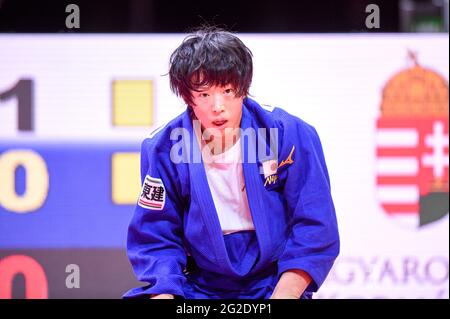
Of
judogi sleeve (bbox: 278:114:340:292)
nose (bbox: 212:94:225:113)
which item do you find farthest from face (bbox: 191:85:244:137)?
judogi sleeve (bbox: 278:114:340:292)

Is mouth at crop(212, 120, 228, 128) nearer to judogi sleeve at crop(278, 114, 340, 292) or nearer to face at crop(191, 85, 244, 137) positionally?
face at crop(191, 85, 244, 137)

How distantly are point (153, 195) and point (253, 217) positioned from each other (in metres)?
0.27

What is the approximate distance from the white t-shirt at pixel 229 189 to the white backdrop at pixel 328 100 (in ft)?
3.09

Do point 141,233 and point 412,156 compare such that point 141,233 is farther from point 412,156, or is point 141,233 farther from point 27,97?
point 412,156

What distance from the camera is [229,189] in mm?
1826

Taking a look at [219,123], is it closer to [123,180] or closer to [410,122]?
[123,180]

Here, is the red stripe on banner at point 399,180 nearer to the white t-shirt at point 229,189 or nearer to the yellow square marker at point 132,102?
the yellow square marker at point 132,102

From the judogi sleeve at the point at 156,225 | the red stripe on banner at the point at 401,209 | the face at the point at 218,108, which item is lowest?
the red stripe on banner at the point at 401,209

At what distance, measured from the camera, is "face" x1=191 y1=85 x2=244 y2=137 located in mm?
1791

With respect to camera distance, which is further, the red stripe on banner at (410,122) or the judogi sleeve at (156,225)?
the red stripe on banner at (410,122)

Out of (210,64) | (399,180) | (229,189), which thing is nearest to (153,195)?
(229,189)

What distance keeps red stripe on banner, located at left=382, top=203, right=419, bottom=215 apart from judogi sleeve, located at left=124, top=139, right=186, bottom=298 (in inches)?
50.8

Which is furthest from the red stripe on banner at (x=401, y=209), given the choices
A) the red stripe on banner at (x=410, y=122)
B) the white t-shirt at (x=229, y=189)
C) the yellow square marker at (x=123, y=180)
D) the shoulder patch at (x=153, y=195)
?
the shoulder patch at (x=153, y=195)

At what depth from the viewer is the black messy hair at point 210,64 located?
1753 millimetres
